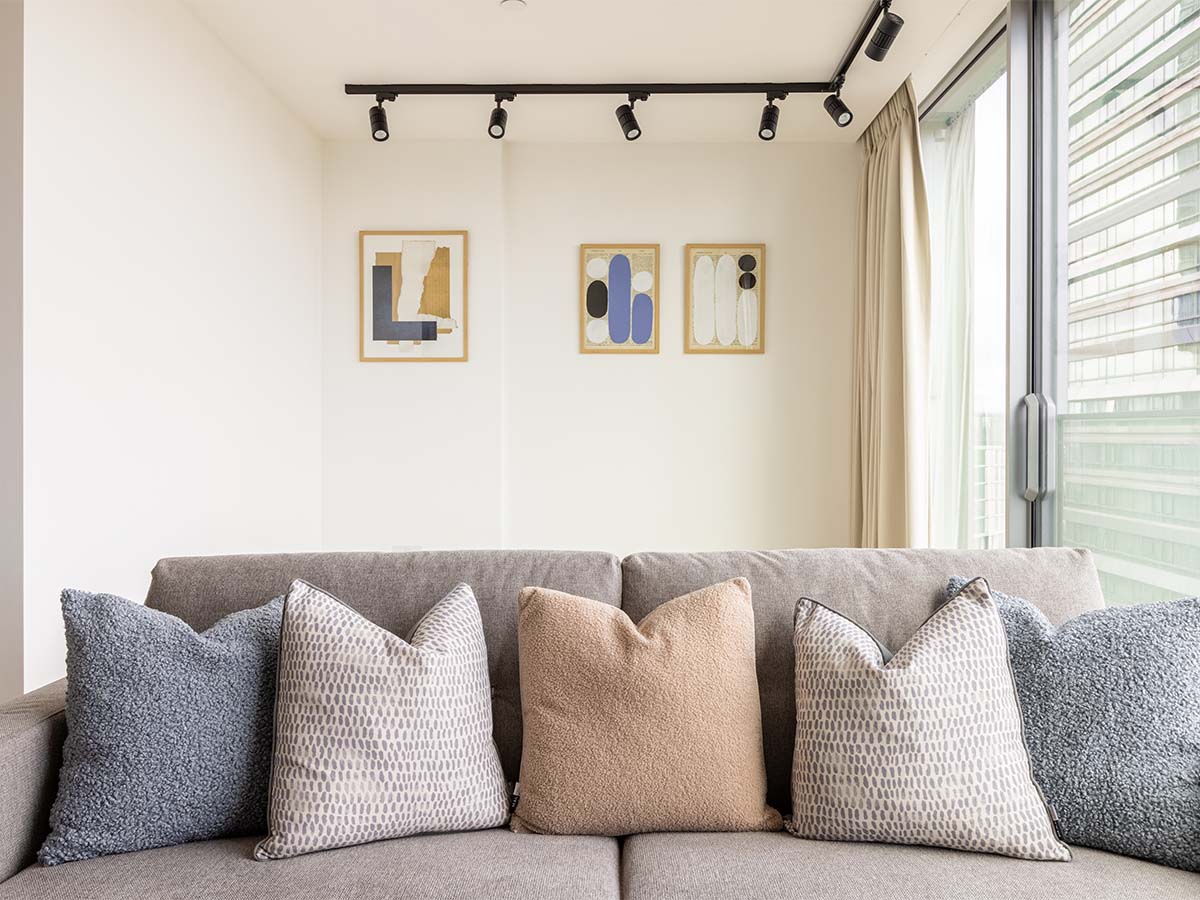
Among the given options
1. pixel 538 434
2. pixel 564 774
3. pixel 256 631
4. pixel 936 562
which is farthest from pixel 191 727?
pixel 538 434

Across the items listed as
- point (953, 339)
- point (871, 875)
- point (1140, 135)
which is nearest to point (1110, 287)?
point (1140, 135)

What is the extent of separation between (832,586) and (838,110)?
2.24 m

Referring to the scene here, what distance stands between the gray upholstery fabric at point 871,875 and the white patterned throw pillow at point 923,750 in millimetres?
35

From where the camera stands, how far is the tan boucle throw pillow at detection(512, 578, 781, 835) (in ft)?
4.76

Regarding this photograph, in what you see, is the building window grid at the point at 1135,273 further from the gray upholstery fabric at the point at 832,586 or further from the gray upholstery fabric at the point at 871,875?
the gray upholstery fabric at the point at 871,875

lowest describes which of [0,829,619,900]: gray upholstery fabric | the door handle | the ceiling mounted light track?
[0,829,619,900]: gray upholstery fabric

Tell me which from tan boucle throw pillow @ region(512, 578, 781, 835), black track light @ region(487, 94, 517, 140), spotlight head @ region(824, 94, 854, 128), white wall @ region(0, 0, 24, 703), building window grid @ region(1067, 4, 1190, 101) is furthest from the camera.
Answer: black track light @ region(487, 94, 517, 140)

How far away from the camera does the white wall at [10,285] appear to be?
193cm

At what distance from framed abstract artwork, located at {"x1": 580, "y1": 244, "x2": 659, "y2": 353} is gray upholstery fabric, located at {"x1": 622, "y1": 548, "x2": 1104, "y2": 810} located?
7.66 feet

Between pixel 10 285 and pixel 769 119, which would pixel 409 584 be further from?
pixel 769 119

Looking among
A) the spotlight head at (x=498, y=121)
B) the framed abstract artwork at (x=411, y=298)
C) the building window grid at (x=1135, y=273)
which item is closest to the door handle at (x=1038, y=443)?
the building window grid at (x=1135, y=273)

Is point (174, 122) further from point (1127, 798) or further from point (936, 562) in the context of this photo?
point (1127, 798)

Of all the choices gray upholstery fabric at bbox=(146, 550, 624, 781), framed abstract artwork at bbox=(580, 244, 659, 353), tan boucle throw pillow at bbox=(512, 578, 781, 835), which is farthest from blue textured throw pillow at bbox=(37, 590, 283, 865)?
framed abstract artwork at bbox=(580, 244, 659, 353)

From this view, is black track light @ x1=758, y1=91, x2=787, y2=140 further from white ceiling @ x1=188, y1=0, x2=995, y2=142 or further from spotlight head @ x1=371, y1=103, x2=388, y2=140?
spotlight head @ x1=371, y1=103, x2=388, y2=140
